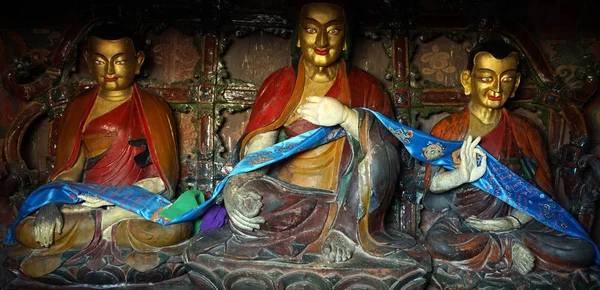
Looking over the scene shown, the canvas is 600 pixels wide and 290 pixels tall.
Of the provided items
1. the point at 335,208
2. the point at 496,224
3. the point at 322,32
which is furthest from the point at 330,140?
the point at 496,224

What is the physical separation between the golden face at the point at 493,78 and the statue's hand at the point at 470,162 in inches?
16.8

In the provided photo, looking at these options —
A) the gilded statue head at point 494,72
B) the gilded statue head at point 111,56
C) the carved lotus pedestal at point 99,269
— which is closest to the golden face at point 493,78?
the gilded statue head at point 494,72

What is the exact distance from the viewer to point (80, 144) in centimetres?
491

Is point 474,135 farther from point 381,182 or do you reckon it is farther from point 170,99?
A: point 170,99

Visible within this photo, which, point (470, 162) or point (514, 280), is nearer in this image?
point (514, 280)

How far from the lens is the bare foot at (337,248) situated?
4.09 meters

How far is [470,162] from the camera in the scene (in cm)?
451

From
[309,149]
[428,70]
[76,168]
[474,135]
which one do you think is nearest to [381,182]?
[309,149]

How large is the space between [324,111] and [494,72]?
54.9 inches

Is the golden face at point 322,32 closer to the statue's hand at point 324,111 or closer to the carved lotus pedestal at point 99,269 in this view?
the statue's hand at point 324,111

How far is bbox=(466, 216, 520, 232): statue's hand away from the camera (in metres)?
4.45

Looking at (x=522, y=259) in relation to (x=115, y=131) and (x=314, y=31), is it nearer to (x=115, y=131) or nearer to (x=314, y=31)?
(x=314, y=31)

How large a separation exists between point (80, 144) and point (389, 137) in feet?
7.78

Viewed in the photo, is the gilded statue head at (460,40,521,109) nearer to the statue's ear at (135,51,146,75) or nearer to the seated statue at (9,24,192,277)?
the seated statue at (9,24,192,277)
